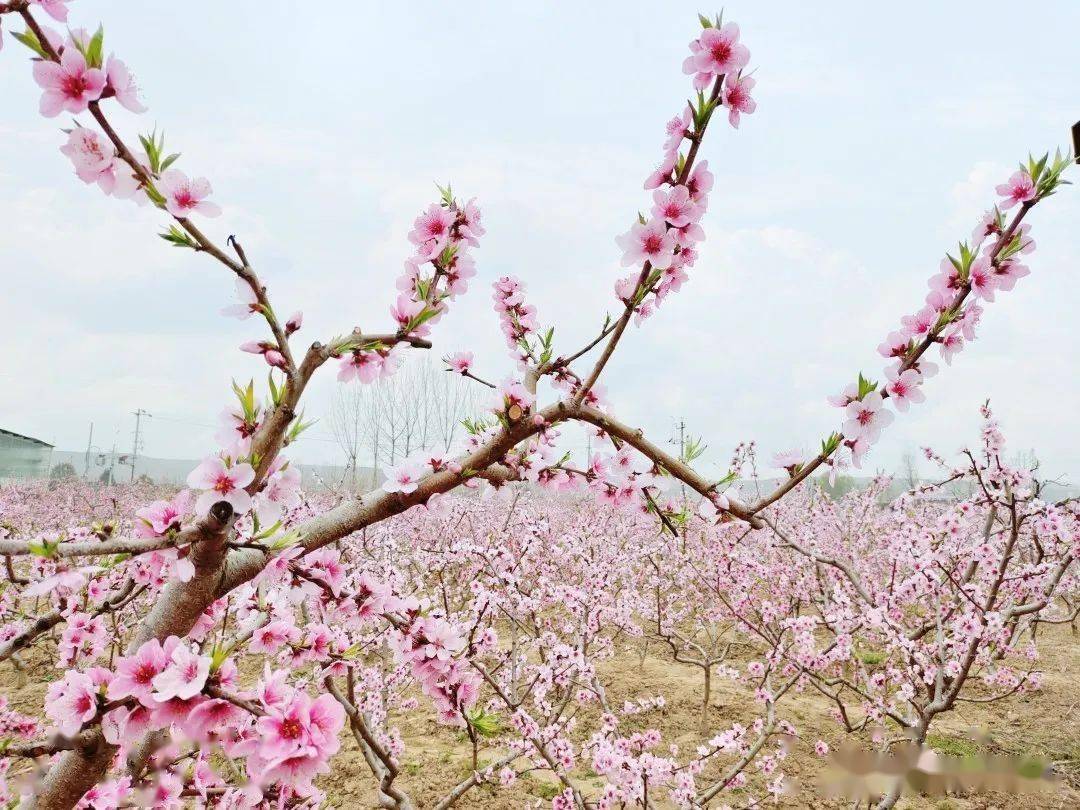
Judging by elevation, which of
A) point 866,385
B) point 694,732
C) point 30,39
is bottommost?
point 694,732

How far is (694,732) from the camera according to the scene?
6371 millimetres

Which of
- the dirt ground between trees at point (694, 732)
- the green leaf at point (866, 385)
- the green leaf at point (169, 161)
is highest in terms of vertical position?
the green leaf at point (169, 161)

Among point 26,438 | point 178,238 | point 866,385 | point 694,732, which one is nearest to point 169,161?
point 178,238

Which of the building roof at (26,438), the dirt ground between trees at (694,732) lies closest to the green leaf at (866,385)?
the dirt ground between trees at (694,732)

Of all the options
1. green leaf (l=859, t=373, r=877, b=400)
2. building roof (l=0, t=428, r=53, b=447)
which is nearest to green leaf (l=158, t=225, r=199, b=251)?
green leaf (l=859, t=373, r=877, b=400)

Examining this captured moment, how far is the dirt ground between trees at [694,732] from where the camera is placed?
5023mm

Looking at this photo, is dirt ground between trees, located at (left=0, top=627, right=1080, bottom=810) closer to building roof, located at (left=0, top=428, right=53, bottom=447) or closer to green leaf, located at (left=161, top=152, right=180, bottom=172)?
green leaf, located at (left=161, top=152, right=180, bottom=172)

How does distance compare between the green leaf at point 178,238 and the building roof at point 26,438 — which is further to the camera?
the building roof at point 26,438

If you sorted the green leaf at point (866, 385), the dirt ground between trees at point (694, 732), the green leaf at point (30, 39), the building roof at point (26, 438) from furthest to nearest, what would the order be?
1. the building roof at point (26, 438)
2. the dirt ground between trees at point (694, 732)
3. the green leaf at point (866, 385)
4. the green leaf at point (30, 39)

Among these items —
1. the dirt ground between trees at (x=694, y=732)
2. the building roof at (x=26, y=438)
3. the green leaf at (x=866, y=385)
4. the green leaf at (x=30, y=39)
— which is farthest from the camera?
the building roof at (x=26, y=438)

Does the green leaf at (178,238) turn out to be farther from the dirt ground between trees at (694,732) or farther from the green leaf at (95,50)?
the dirt ground between trees at (694,732)

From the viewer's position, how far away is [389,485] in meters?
1.99

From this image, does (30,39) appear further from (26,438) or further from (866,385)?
(26,438)

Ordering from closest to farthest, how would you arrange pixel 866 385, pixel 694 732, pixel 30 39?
pixel 30 39 → pixel 866 385 → pixel 694 732
